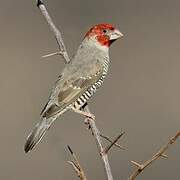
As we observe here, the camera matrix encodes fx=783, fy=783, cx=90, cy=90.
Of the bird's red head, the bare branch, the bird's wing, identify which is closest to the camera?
the bare branch

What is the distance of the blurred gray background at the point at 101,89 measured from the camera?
1205 centimetres

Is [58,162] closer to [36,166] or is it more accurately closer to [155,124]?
[36,166]

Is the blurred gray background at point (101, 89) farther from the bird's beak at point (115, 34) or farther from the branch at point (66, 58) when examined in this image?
the branch at point (66, 58)

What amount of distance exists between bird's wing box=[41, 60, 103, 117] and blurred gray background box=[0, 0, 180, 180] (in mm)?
3184

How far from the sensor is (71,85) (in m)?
6.73

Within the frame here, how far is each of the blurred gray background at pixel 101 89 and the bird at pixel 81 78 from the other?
2980 millimetres

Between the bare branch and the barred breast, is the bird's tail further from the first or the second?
the bare branch

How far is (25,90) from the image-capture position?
14.0m

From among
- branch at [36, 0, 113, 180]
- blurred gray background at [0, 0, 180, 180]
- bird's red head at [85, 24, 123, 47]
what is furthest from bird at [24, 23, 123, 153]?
blurred gray background at [0, 0, 180, 180]

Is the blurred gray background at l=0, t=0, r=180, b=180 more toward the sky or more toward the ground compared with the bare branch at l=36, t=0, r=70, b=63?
more toward the sky

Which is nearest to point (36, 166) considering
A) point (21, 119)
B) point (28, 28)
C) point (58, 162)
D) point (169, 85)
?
point (58, 162)

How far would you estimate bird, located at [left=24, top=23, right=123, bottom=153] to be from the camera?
6.46 metres

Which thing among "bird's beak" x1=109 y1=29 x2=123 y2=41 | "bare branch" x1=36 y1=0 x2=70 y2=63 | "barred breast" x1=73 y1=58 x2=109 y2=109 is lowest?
"barred breast" x1=73 y1=58 x2=109 y2=109

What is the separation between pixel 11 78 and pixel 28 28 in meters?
2.26
